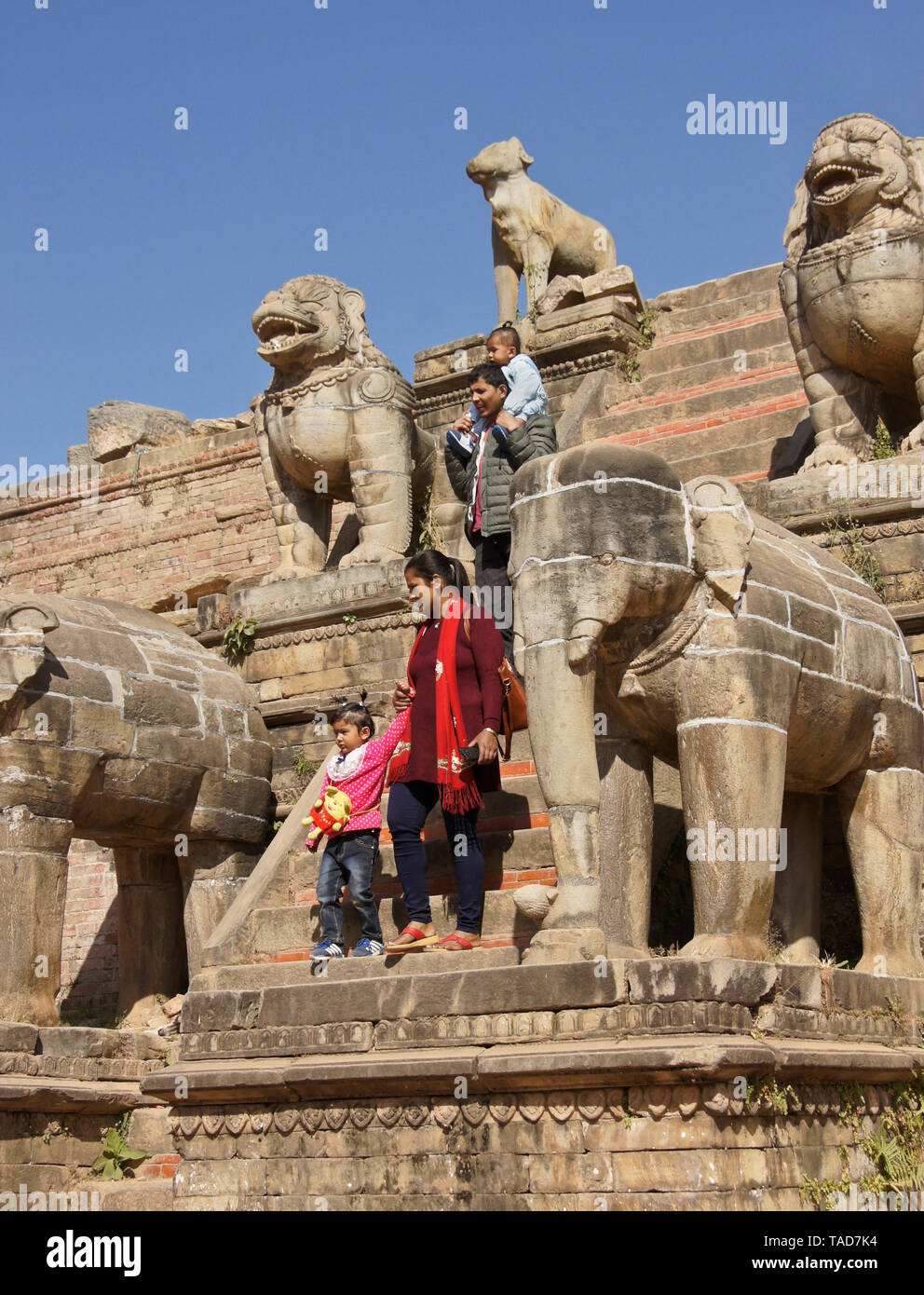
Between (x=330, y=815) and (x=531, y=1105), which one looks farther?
(x=330, y=815)

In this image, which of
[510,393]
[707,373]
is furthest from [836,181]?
[707,373]

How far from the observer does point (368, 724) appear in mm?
8445

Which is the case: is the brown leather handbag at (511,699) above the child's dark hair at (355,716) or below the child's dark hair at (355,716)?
below

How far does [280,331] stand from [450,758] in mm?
4692

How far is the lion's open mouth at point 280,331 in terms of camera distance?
11.3 metres

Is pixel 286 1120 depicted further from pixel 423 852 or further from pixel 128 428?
pixel 128 428

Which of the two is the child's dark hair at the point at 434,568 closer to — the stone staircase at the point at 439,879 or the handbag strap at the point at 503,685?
the handbag strap at the point at 503,685

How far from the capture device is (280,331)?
11.4 metres

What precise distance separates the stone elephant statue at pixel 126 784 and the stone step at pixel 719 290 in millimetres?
6033

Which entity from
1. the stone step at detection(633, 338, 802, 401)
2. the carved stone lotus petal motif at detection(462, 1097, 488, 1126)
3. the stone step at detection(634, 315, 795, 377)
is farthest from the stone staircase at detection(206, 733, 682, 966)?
the stone step at detection(634, 315, 795, 377)

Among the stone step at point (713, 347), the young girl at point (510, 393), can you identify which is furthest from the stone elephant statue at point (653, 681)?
the stone step at point (713, 347)

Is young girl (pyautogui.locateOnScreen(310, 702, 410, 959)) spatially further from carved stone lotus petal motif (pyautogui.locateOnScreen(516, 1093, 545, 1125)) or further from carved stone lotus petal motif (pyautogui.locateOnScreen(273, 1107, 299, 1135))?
carved stone lotus petal motif (pyautogui.locateOnScreen(516, 1093, 545, 1125))

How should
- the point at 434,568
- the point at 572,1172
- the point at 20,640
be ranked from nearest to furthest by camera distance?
the point at 572,1172 → the point at 434,568 → the point at 20,640

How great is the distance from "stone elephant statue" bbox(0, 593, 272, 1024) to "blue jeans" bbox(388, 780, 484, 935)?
2307mm
